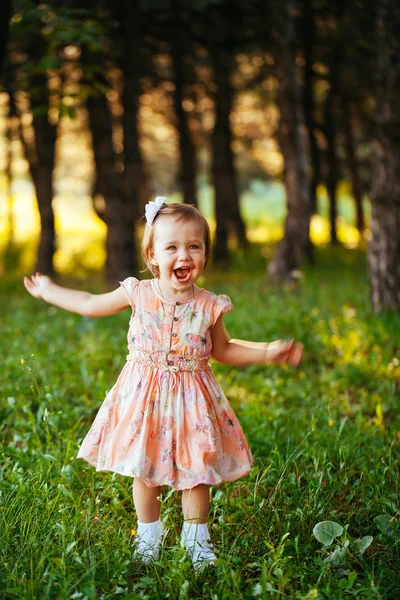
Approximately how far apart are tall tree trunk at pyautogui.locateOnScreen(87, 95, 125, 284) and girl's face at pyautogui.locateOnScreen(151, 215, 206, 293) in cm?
863

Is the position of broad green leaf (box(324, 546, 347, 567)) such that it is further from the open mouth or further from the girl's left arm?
the open mouth

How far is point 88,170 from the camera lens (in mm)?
29312

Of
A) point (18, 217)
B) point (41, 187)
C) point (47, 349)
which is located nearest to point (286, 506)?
point (47, 349)

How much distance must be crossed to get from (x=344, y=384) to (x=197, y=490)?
3.01 m

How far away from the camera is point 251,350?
3465 millimetres

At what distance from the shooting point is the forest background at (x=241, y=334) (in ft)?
10.3

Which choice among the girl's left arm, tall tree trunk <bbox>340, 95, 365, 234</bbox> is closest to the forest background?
tall tree trunk <bbox>340, 95, 365, 234</bbox>

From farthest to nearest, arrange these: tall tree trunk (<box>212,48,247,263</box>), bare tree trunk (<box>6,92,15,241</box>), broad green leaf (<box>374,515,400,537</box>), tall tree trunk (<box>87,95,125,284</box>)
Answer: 1. bare tree trunk (<box>6,92,15,241</box>)
2. tall tree trunk (<box>212,48,247,263</box>)
3. tall tree trunk (<box>87,95,125,284</box>)
4. broad green leaf (<box>374,515,400,537</box>)

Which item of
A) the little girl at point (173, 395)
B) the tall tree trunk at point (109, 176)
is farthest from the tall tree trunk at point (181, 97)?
the little girl at point (173, 395)

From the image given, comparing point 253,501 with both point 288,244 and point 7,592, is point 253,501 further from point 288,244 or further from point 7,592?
point 288,244

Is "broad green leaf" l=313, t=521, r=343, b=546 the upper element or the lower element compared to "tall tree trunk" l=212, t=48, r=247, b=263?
lower

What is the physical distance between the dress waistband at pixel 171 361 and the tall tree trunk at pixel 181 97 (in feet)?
29.8

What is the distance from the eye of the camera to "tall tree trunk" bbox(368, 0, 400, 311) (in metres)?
8.00

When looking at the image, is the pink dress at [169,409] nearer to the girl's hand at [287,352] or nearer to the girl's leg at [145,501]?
the girl's leg at [145,501]
